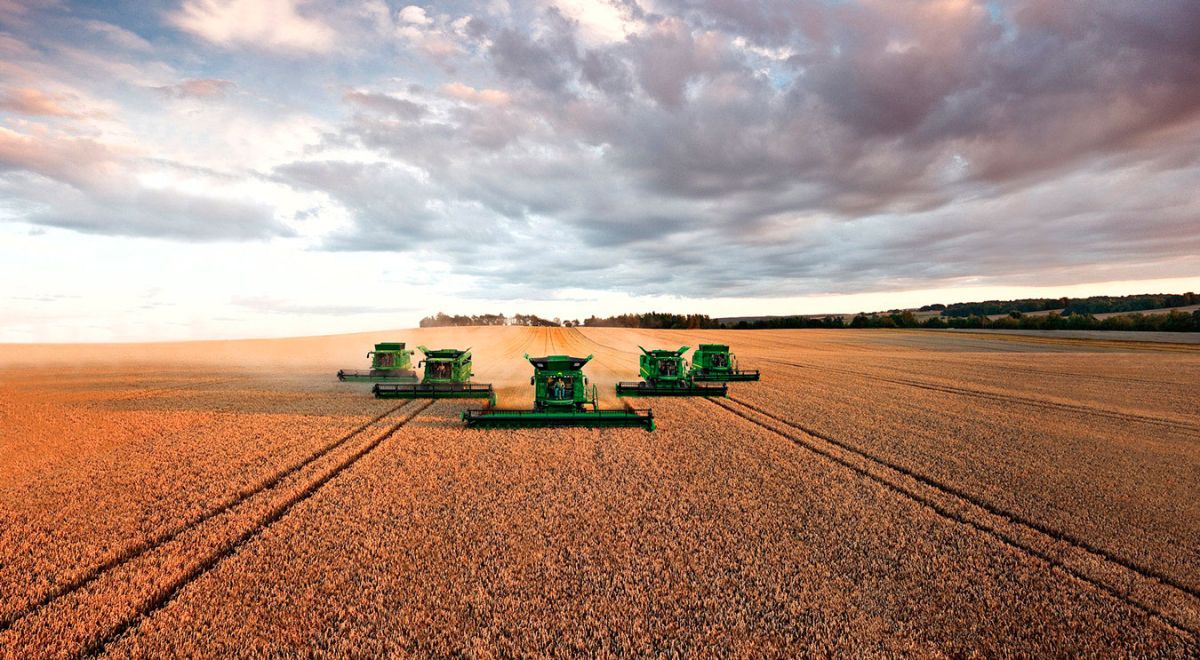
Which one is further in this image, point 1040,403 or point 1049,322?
point 1049,322

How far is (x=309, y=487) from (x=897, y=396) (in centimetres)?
2460

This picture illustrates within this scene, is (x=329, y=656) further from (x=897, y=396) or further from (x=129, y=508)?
(x=897, y=396)

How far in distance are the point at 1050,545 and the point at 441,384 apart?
71.1ft

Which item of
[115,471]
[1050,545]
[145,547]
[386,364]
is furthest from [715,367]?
[145,547]

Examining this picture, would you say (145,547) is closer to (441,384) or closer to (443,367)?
(443,367)

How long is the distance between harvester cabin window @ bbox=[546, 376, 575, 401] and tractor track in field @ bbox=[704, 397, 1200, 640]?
26.4ft

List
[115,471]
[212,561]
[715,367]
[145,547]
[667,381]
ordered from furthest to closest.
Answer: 1. [715,367]
2. [667,381]
3. [115,471]
4. [145,547]
5. [212,561]

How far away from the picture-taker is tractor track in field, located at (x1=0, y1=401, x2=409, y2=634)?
6.29 m

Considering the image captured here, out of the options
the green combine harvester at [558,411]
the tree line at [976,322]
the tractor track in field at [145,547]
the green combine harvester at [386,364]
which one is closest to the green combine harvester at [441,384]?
the green combine harvester at [558,411]

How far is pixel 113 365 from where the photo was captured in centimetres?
3769

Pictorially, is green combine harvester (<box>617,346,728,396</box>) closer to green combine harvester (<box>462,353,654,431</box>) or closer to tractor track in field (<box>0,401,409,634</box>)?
green combine harvester (<box>462,353,654,431</box>)

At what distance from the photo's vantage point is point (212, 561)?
745 centimetres

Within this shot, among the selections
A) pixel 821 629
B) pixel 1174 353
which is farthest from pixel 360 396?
pixel 1174 353

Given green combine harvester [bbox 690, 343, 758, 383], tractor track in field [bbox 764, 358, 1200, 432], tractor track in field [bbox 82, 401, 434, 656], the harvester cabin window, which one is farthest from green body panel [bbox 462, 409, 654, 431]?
tractor track in field [bbox 764, 358, 1200, 432]
